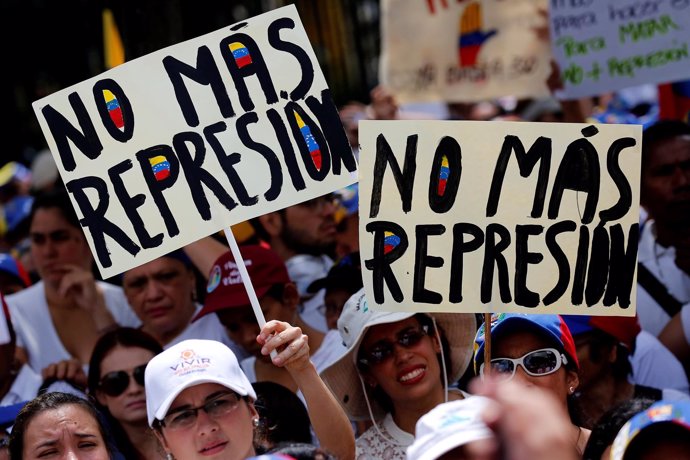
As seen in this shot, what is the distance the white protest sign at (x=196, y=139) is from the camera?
416 cm

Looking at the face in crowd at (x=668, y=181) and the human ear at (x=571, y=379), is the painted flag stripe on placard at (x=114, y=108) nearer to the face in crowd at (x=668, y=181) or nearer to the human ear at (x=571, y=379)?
the human ear at (x=571, y=379)

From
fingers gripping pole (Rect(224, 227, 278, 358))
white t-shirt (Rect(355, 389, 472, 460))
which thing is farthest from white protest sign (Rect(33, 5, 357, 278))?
white t-shirt (Rect(355, 389, 472, 460))

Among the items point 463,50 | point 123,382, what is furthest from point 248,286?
point 463,50

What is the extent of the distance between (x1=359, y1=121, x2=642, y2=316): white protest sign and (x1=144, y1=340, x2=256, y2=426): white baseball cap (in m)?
0.48

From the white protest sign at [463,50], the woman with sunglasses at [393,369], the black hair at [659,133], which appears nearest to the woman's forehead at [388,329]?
the woman with sunglasses at [393,369]

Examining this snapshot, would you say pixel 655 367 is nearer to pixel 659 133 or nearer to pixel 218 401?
pixel 659 133

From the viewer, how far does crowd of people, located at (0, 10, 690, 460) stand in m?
3.30

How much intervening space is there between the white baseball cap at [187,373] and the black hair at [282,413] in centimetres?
54

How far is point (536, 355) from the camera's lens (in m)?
3.98

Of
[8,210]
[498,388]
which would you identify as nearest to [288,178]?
[498,388]

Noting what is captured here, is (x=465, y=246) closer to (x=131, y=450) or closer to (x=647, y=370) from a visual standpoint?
(x=647, y=370)

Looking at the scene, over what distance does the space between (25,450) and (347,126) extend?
5017 mm

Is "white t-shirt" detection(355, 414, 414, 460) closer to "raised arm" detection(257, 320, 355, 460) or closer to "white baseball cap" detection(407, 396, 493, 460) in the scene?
"raised arm" detection(257, 320, 355, 460)

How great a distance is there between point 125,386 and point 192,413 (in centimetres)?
118
